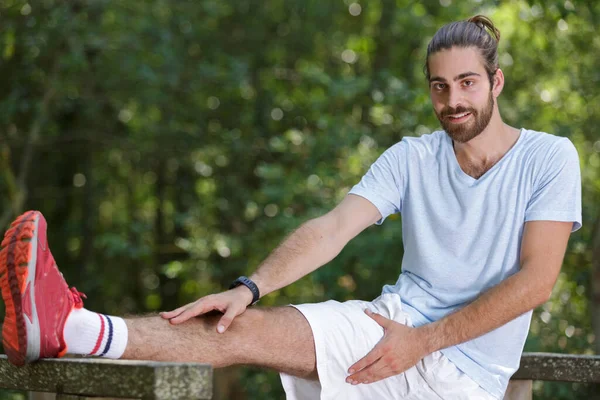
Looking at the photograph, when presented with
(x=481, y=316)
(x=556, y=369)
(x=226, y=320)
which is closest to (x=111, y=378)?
(x=226, y=320)

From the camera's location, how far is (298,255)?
2414 millimetres

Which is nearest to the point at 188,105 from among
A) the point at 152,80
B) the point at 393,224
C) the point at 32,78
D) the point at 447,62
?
the point at 152,80

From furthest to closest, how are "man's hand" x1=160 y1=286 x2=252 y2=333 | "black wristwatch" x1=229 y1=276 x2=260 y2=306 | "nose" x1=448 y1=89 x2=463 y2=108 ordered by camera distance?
"nose" x1=448 y1=89 x2=463 y2=108 → "black wristwatch" x1=229 y1=276 x2=260 y2=306 → "man's hand" x1=160 y1=286 x2=252 y2=333

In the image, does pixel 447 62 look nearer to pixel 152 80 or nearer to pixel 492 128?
pixel 492 128

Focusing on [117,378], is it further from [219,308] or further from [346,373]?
[346,373]

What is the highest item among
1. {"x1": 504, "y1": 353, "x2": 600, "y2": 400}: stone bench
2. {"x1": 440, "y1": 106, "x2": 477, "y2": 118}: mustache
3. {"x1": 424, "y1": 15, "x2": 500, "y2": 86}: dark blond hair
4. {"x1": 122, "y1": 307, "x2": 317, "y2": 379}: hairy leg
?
{"x1": 424, "y1": 15, "x2": 500, "y2": 86}: dark blond hair

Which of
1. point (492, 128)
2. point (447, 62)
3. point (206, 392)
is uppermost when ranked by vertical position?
point (447, 62)

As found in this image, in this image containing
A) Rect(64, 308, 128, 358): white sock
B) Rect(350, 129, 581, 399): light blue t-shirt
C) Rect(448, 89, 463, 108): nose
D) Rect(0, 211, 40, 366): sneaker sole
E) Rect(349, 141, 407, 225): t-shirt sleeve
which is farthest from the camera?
Rect(349, 141, 407, 225): t-shirt sleeve

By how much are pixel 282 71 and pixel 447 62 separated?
443 cm

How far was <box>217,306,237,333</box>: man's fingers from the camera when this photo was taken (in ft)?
6.77

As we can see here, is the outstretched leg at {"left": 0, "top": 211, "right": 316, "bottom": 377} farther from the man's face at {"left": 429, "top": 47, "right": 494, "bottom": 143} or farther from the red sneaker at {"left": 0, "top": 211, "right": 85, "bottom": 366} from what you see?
the man's face at {"left": 429, "top": 47, "right": 494, "bottom": 143}

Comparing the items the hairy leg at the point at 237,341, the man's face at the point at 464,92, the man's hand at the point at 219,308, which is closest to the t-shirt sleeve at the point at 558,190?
the man's face at the point at 464,92

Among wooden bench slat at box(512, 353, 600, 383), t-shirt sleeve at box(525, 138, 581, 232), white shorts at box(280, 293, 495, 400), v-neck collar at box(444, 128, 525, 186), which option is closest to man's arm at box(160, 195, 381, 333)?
white shorts at box(280, 293, 495, 400)

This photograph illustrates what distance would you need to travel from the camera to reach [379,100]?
5254mm
